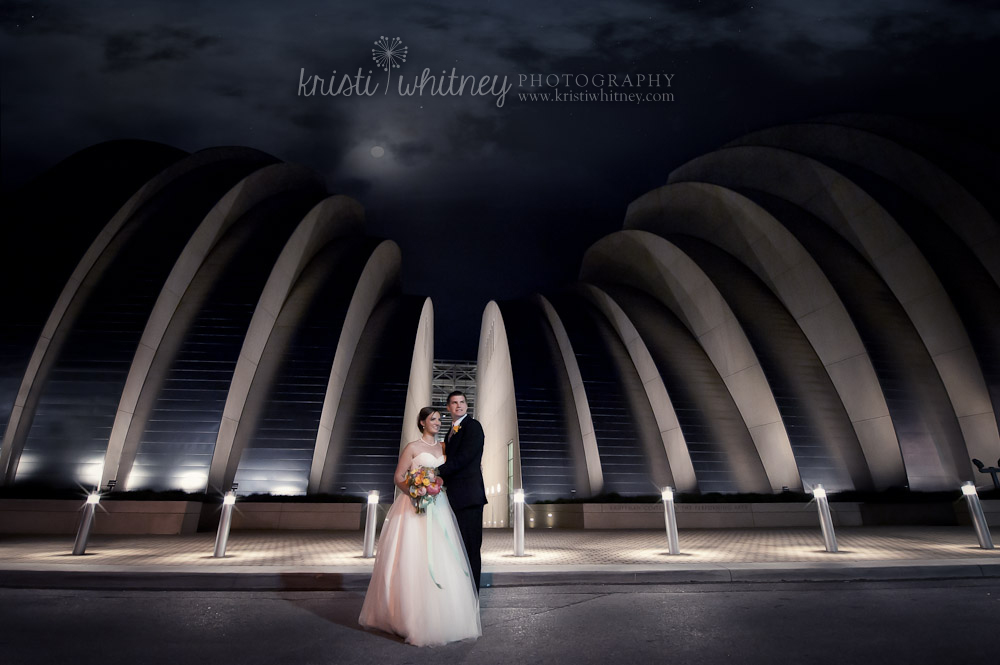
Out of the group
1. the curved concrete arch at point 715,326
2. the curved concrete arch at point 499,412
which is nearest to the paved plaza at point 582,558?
the curved concrete arch at point 715,326

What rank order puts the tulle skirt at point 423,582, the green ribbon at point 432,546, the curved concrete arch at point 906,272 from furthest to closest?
the curved concrete arch at point 906,272
the green ribbon at point 432,546
the tulle skirt at point 423,582

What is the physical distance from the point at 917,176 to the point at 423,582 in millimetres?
21678

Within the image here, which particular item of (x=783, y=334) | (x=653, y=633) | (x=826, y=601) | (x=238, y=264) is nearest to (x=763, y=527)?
(x=783, y=334)

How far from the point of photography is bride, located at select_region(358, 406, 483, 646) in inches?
149

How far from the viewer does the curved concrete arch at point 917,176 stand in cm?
1630

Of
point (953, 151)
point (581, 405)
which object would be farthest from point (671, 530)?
point (953, 151)

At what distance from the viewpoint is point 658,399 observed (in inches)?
800

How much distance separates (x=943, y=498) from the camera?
14484 mm

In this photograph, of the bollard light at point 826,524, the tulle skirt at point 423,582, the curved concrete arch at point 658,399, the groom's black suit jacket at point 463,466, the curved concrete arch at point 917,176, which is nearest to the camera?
the tulle skirt at point 423,582

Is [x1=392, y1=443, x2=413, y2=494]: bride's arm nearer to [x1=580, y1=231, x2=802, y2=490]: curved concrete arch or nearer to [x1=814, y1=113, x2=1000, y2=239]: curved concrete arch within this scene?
[x1=580, y1=231, x2=802, y2=490]: curved concrete arch

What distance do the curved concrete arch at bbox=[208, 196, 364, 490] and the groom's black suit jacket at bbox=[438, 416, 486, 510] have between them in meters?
13.9

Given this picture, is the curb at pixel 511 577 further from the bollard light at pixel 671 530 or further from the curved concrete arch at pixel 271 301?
the curved concrete arch at pixel 271 301

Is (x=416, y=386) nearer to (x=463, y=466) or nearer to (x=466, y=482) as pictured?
(x=466, y=482)

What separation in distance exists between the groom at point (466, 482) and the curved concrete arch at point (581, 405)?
14620mm
